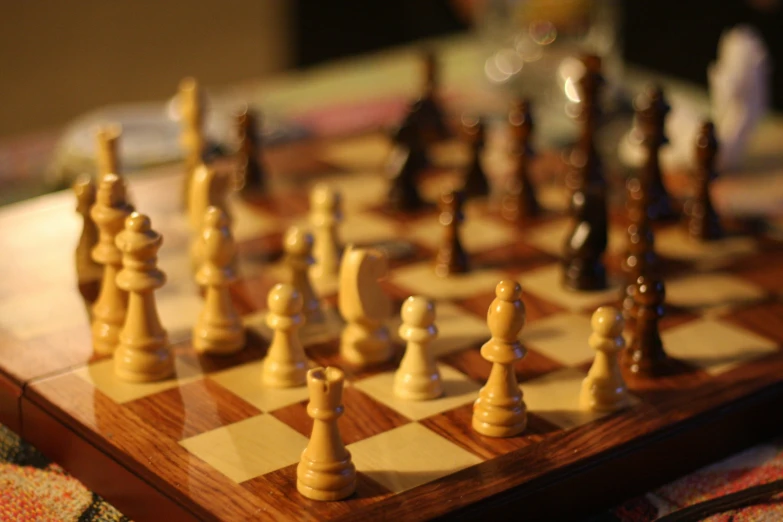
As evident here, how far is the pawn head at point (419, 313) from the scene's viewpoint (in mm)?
1352

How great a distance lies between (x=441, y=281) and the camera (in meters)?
1.73

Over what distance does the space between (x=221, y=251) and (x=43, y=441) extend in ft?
1.02

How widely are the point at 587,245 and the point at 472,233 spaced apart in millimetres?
282

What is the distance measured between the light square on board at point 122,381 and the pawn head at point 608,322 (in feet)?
1.58

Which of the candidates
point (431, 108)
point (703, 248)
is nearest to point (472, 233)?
point (703, 248)

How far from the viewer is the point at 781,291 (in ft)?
5.54

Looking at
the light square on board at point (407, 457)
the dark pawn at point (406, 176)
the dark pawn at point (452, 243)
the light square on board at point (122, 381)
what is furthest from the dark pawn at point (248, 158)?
the light square on board at point (407, 457)

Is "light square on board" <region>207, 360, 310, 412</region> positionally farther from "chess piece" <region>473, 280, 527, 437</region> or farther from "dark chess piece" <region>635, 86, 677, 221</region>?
"dark chess piece" <region>635, 86, 677, 221</region>

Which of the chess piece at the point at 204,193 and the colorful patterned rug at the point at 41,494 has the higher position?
the chess piece at the point at 204,193

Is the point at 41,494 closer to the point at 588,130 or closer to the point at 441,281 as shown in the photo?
the point at 441,281

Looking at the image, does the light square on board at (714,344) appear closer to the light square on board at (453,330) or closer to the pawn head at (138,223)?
the light square on board at (453,330)

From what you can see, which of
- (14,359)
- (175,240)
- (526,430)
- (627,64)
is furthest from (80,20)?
(526,430)

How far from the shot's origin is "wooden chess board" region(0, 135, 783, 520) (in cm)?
120

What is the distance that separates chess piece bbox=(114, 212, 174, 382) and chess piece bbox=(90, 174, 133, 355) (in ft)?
0.23
